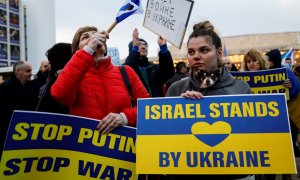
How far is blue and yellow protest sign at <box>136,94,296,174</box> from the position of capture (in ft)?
5.87

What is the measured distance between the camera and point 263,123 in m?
1.85

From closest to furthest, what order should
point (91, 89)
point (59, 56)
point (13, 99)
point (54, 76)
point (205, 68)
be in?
point (205, 68), point (91, 89), point (54, 76), point (59, 56), point (13, 99)

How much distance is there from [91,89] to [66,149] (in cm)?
39

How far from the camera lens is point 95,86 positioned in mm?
2256

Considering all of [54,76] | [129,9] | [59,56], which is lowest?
[54,76]

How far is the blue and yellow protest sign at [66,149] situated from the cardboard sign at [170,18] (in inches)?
63.5

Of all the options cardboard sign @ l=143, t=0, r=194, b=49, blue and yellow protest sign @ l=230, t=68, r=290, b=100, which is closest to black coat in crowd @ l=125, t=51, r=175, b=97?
cardboard sign @ l=143, t=0, r=194, b=49

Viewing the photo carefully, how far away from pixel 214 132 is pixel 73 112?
2.90ft

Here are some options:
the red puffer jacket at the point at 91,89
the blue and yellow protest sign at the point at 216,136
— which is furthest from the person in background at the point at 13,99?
the blue and yellow protest sign at the point at 216,136

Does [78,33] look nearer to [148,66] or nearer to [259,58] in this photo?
[148,66]

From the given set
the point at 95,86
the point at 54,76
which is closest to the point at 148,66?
the point at 54,76

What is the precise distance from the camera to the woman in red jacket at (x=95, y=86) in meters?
2.08

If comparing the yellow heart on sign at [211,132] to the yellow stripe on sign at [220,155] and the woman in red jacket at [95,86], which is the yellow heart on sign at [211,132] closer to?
the yellow stripe on sign at [220,155]

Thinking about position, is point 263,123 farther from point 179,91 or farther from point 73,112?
point 73,112
